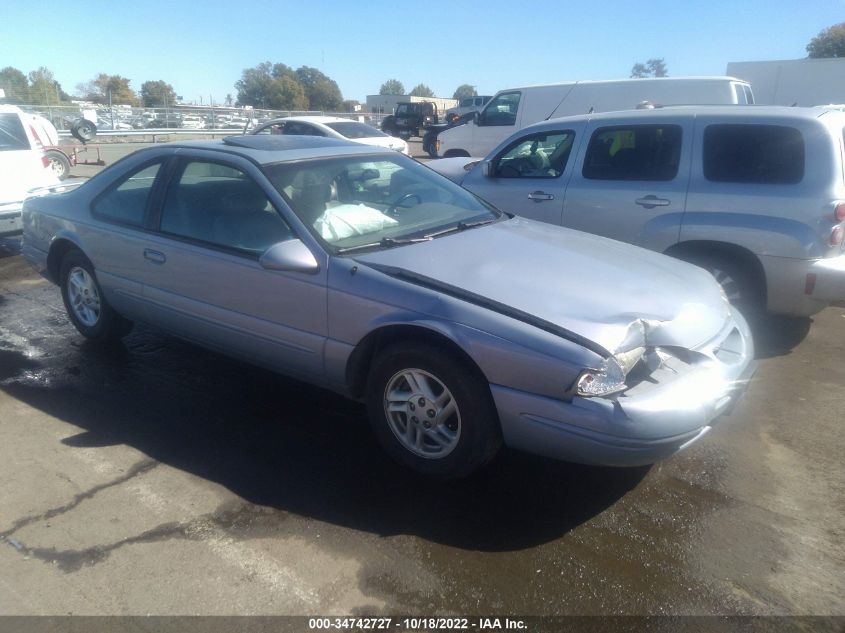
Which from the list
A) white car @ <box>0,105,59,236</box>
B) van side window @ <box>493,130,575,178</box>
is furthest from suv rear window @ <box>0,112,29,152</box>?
van side window @ <box>493,130,575,178</box>

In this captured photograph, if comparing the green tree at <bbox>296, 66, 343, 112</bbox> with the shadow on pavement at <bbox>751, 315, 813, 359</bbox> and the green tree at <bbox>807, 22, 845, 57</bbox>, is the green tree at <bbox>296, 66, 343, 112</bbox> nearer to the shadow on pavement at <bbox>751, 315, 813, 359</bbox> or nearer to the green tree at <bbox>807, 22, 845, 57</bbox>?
the green tree at <bbox>807, 22, 845, 57</bbox>

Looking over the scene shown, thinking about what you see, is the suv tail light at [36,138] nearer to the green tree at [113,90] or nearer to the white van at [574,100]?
the white van at [574,100]

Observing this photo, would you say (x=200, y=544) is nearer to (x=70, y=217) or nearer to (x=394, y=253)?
(x=394, y=253)

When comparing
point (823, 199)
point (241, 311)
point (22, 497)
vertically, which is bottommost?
point (22, 497)

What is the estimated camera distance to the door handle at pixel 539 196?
19.7 feet

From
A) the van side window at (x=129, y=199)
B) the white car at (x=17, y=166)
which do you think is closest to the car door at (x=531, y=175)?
the van side window at (x=129, y=199)

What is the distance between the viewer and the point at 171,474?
3.47 meters

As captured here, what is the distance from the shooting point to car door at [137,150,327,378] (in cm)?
367

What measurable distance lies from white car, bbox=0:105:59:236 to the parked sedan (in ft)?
12.6

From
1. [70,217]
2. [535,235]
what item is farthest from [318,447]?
[70,217]

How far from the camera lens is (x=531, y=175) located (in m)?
6.24

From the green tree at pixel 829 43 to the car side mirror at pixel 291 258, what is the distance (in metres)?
65.7

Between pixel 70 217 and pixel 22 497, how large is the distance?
2.42 metres

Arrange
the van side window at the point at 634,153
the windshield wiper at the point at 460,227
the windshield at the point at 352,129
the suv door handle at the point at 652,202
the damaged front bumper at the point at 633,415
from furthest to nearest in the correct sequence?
the windshield at the point at 352,129 → the van side window at the point at 634,153 → the suv door handle at the point at 652,202 → the windshield wiper at the point at 460,227 → the damaged front bumper at the point at 633,415
